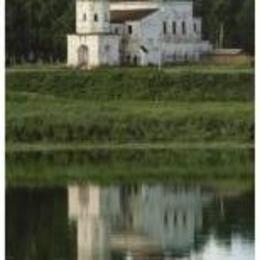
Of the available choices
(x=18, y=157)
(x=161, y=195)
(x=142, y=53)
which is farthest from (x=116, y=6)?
(x=161, y=195)

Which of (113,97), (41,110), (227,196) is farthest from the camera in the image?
(113,97)

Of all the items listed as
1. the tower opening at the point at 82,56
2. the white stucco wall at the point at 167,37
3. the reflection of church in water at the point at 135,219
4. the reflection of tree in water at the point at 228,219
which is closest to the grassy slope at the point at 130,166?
the reflection of church in water at the point at 135,219

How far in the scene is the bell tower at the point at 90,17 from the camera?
29.9ft

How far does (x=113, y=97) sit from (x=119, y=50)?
32.4 inches

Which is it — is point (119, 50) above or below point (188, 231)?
above

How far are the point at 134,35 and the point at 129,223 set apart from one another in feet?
13.0

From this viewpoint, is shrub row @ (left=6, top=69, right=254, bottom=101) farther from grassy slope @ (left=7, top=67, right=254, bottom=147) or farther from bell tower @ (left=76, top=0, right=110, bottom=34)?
bell tower @ (left=76, top=0, right=110, bottom=34)

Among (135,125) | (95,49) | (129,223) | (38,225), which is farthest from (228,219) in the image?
(95,49)

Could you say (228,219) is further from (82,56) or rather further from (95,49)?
(95,49)

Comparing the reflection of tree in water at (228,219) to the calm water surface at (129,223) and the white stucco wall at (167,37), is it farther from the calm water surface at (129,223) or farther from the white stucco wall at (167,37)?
the white stucco wall at (167,37)

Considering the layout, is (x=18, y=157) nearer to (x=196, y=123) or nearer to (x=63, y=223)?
(x=196, y=123)

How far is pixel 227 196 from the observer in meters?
5.75

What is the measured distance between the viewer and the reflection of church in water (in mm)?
4633

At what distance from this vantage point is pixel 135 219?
18.3 ft
